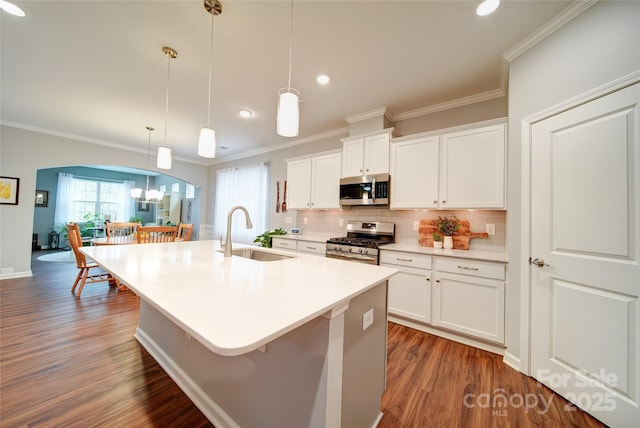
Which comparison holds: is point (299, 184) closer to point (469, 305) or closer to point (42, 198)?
point (469, 305)

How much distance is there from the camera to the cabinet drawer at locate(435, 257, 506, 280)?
2111 mm

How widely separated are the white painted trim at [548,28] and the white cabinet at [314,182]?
7.03 feet

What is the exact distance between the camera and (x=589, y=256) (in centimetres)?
156

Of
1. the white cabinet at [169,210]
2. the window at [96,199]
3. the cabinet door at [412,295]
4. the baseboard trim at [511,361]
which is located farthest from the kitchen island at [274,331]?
the window at [96,199]

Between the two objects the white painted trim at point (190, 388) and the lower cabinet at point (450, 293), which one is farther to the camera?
the lower cabinet at point (450, 293)

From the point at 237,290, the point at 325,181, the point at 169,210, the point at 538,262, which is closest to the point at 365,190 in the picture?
the point at 325,181

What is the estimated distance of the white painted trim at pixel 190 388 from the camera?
1376 mm

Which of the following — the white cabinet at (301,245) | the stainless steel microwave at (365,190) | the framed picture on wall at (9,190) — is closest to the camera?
the stainless steel microwave at (365,190)

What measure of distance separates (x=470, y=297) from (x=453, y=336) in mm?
476

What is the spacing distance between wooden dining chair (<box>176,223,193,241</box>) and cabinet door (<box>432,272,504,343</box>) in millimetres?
3940

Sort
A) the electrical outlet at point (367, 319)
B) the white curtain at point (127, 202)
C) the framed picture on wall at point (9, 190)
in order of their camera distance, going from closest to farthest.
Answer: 1. the electrical outlet at point (367, 319)
2. the framed picture on wall at point (9, 190)
3. the white curtain at point (127, 202)

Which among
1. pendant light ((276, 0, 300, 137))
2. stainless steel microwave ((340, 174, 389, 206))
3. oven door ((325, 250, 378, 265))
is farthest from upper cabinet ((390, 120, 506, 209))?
pendant light ((276, 0, 300, 137))

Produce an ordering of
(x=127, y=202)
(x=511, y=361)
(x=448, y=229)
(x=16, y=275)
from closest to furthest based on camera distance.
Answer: (x=511, y=361)
(x=448, y=229)
(x=16, y=275)
(x=127, y=202)

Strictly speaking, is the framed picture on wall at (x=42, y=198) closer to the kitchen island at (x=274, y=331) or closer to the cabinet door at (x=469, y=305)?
the kitchen island at (x=274, y=331)
